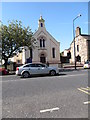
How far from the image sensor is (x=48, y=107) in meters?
4.94

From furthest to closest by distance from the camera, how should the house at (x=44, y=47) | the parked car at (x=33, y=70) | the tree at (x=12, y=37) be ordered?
1. the house at (x=44, y=47)
2. the tree at (x=12, y=37)
3. the parked car at (x=33, y=70)

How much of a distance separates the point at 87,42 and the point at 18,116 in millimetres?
43740

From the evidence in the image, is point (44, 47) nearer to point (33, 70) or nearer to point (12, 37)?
point (12, 37)

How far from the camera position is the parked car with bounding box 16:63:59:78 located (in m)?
14.4

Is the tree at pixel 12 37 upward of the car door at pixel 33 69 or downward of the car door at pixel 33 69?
upward

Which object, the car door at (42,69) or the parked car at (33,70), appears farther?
the car door at (42,69)

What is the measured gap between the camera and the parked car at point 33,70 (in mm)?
14359

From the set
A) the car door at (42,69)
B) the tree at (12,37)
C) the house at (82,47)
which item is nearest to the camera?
the car door at (42,69)

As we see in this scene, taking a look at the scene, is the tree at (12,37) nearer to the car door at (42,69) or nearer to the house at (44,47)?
the car door at (42,69)

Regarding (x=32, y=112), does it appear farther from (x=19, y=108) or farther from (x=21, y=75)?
(x=21, y=75)

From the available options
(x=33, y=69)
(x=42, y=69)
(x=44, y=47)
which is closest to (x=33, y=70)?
(x=33, y=69)

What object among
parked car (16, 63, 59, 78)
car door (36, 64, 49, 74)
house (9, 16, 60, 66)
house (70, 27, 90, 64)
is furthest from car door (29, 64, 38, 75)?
house (70, 27, 90, 64)

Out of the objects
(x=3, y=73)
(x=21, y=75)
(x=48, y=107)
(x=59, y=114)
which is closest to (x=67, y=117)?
(x=59, y=114)

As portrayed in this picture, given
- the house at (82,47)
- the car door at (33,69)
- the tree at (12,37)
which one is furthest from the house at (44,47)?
the car door at (33,69)
